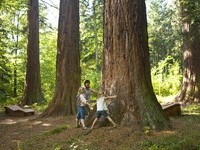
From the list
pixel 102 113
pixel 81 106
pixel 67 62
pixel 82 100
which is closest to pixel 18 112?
pixel 67 62

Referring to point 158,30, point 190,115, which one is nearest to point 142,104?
point 190,115

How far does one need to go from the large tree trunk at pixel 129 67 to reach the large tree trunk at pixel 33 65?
10996 millimetres

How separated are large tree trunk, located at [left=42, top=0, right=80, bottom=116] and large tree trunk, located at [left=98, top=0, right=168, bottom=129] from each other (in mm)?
4762

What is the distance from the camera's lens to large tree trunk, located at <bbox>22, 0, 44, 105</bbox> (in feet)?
60.9

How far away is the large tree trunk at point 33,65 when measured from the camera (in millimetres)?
18562

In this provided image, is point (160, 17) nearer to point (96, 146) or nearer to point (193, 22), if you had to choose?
point (193, 22)

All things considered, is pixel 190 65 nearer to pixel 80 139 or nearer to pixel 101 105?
pixel 101 105

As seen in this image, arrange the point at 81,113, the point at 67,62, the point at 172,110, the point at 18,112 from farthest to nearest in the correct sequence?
the point at 18,112 → the point at 67,62 → the point at 172,110 → the point at 81,113

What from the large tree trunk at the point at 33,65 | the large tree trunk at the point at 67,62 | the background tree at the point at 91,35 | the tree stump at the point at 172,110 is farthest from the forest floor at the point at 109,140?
the background tree at the point at 91,35

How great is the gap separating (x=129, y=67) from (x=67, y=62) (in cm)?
553

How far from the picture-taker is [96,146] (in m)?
6.89

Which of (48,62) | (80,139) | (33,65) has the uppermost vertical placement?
(48,62)

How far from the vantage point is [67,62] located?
42.8ft

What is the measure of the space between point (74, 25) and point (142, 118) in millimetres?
6606
